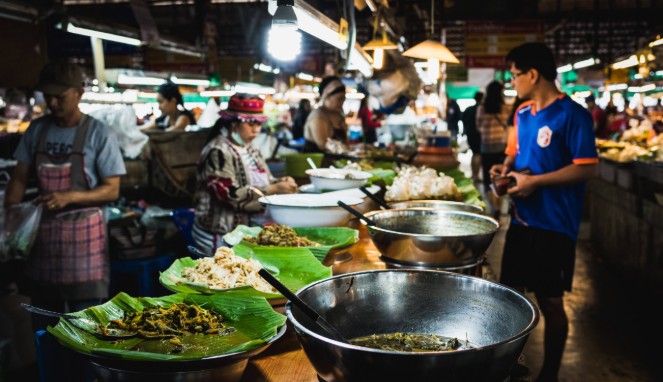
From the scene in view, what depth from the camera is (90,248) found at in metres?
3.66

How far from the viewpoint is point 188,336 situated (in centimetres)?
152

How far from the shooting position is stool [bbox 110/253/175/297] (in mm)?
4805

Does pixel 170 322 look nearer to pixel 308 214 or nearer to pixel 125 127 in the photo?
pixel 308 214

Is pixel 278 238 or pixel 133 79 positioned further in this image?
pixel 133 79

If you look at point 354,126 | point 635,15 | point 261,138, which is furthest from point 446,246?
point 354,126

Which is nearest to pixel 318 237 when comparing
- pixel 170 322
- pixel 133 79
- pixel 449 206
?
pixel 449 206

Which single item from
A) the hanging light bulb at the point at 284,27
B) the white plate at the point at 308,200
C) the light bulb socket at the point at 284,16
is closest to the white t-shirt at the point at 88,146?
the white plate at the point at 308,200

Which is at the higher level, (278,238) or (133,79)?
(133,79)

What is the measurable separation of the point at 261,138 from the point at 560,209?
4.99m

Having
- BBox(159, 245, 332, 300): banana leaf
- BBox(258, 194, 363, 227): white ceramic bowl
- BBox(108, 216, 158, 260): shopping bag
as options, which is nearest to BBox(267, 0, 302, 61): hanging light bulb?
BBox(258, 194, 363, 227): white ceramic bowl

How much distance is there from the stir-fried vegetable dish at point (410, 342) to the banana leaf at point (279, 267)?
0.44 metres

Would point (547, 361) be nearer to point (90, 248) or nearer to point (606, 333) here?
point (606, 333)

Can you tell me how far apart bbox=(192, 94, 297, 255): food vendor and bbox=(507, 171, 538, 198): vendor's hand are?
1432 mm

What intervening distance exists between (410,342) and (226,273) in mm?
700
